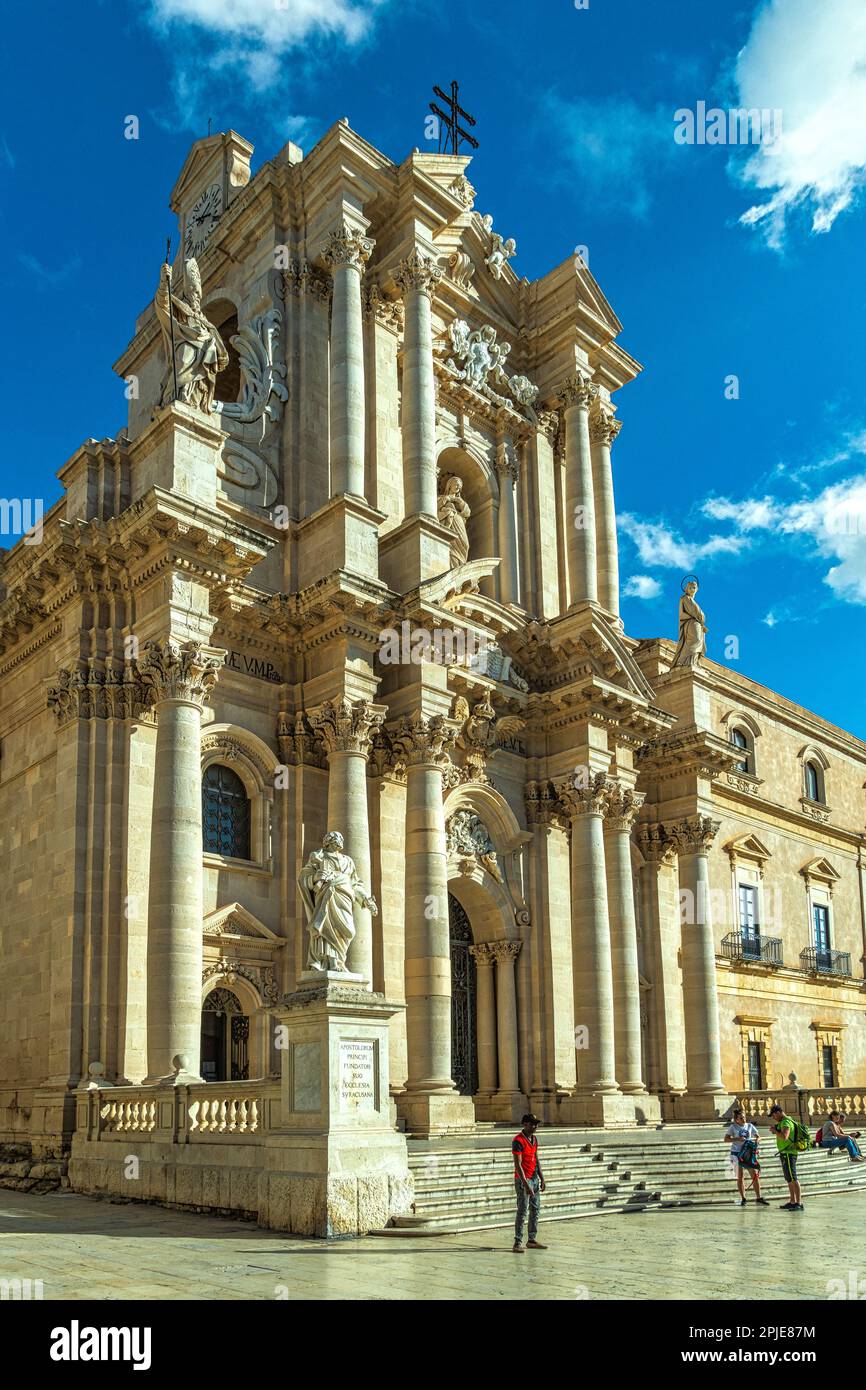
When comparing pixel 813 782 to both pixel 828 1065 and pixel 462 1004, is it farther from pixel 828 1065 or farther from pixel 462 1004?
pixel 462 1004

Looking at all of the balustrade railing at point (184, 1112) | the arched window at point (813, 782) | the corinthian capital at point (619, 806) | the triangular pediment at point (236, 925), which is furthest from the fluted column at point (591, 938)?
the arched window at point (813, 782)

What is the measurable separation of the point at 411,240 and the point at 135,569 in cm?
1066

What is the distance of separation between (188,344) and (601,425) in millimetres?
13745

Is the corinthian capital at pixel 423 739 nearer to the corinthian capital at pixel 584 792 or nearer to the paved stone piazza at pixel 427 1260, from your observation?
the corinthian capital at pixel 584 792

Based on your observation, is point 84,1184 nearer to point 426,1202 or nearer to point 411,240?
point 426,1202

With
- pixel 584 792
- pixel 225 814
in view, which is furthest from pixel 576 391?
pixel 225 814

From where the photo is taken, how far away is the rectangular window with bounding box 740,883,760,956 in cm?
3722

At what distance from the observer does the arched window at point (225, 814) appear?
23.1 m

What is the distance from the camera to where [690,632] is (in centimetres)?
3484

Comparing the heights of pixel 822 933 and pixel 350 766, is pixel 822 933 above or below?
below

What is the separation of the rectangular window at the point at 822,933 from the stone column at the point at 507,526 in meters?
17.7

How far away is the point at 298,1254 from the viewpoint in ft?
42.0

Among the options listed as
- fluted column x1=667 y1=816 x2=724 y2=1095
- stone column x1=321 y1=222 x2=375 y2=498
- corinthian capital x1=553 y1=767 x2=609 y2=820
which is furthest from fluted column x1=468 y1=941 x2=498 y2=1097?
stone column x1=321 y1=222 x2=375 y2=498

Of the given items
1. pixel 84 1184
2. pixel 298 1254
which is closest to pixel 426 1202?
pixel 298 1254
